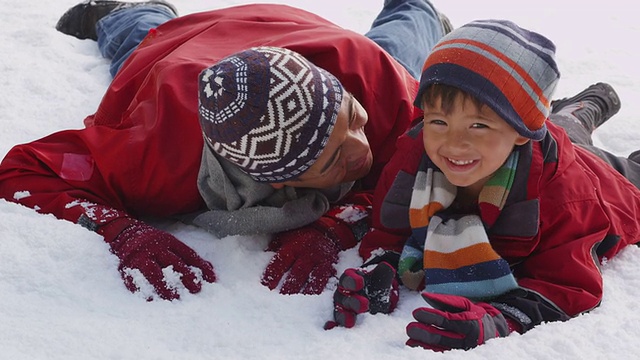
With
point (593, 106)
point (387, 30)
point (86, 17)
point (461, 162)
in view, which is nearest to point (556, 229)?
point (461, 162)

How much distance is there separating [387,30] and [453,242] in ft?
4.49

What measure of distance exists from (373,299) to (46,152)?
939mm

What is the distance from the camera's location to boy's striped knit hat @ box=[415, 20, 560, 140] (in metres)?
1.41

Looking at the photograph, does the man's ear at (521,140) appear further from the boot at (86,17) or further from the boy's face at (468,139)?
the boot at (86,17)

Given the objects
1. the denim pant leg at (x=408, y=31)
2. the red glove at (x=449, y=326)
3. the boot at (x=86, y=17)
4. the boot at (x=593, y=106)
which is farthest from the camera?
the boot at (x=86, y=17)

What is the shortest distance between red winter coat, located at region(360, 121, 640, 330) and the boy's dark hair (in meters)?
0.18

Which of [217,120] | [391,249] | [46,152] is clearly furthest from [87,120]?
[391,249]

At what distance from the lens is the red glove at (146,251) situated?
1599mm

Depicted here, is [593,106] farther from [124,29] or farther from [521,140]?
[124,29]

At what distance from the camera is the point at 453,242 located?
60.2 inches

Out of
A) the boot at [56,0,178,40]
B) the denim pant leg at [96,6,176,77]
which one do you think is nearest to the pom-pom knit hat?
the denim pant leg at [96,6,176,77]

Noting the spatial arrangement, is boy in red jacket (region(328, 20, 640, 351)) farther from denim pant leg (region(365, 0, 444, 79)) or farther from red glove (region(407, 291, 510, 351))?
denim pant leg (region(365, 0, 444, 79))

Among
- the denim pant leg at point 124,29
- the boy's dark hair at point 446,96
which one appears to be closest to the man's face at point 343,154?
the boy's dark hair at point 446,96

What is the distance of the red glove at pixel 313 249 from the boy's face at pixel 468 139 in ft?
1.15
